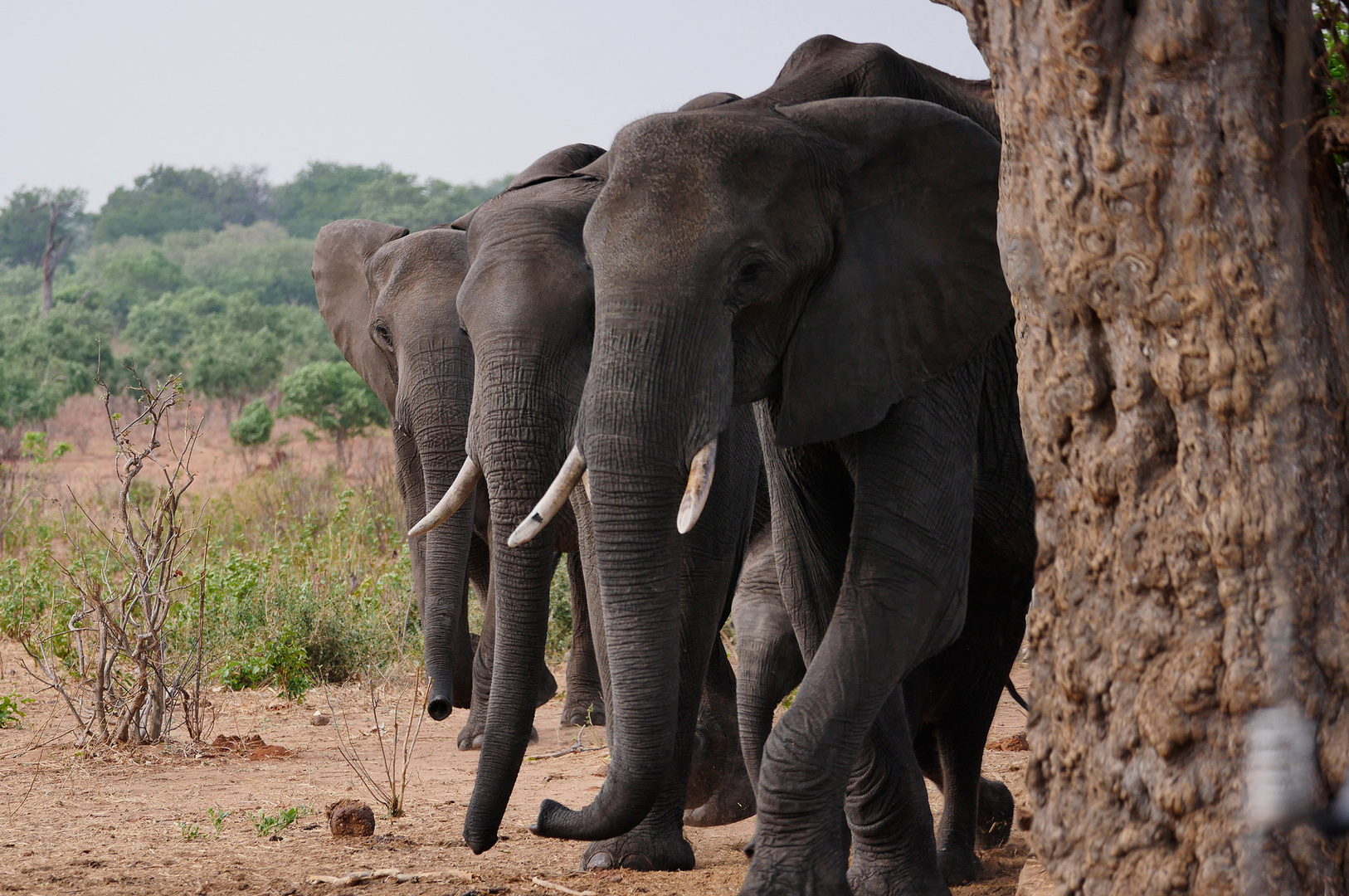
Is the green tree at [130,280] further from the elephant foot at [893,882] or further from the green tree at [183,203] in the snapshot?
the elephant foot at [893,882]

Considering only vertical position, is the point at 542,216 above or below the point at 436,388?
above

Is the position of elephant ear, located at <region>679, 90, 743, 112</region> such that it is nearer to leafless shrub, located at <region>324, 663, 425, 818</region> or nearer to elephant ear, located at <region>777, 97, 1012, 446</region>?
elephant ear, located at <region>777, 97, 1012, 446</region>

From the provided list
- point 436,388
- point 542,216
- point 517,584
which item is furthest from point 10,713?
point 542,216

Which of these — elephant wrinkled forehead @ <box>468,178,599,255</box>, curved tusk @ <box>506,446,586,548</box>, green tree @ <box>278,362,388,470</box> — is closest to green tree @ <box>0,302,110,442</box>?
green tree @ <box>278,362,388,470</box>

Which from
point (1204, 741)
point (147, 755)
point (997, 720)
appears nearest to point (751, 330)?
point (1204, 741)

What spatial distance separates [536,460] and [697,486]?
41.2 inches

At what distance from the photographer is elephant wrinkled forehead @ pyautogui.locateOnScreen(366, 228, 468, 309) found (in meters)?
5.95

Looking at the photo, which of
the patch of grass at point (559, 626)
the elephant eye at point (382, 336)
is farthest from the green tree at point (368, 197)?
the elephant eye at point (382, 336)

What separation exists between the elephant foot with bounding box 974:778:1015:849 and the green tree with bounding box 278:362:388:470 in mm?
17147

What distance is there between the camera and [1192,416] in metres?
2.51

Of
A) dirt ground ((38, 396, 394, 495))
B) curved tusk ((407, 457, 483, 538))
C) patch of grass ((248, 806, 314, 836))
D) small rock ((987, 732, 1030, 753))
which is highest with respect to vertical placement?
dirt ground ((38, 396, 394, 495))

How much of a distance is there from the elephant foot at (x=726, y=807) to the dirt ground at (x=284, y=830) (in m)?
0.04

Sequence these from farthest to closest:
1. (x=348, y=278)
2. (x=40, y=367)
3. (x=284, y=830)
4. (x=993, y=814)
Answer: (x=40, y=367), (x=348, y=278), (x=993, y=814), (x=284, y=830)

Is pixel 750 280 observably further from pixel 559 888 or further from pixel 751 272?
pixel 559 888
